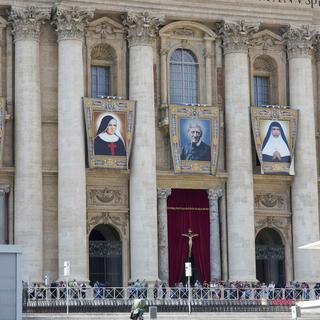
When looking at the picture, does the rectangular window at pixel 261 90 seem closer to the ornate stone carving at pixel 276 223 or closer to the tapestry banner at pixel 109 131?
the ornate stone carving at pixel 276 223

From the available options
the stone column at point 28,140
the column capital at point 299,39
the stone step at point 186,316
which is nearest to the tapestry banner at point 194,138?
the column capital at point 299,39

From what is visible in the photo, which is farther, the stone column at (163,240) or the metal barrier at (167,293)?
the stone column at (163,240)

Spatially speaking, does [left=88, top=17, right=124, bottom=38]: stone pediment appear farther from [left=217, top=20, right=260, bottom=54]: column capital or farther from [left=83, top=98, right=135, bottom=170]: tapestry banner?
[left=217, top=20, right=260, bottom=54]: column capital

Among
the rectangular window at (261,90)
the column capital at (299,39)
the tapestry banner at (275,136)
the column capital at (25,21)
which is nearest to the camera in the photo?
the column capital at (25,21)

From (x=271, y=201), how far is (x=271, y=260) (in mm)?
3059

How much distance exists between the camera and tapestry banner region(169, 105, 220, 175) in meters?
70.0

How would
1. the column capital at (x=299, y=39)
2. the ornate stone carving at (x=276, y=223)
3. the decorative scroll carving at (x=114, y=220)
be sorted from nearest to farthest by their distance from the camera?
the decorative scroll carving at (x=114, y=220), the ornate stone carving at (x=276, y=223), the column capital at (x=299, y=39)

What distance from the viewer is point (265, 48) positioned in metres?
73.5

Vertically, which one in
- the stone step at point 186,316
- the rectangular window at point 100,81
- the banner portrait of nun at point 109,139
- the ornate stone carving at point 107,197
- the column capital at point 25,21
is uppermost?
the column capital at point 25,21

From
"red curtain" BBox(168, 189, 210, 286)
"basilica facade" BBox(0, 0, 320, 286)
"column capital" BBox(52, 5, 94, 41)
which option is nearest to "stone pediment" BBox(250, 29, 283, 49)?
"basilica facade" BBox(0, 0, 320, 286)

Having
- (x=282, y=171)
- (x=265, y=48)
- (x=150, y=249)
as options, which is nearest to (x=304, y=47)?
(x=265, y=48)

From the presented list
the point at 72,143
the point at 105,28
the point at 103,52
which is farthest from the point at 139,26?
the point at 72,143

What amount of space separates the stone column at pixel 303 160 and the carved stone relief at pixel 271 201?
74 cm

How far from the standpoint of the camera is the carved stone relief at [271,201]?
72.4 metres
